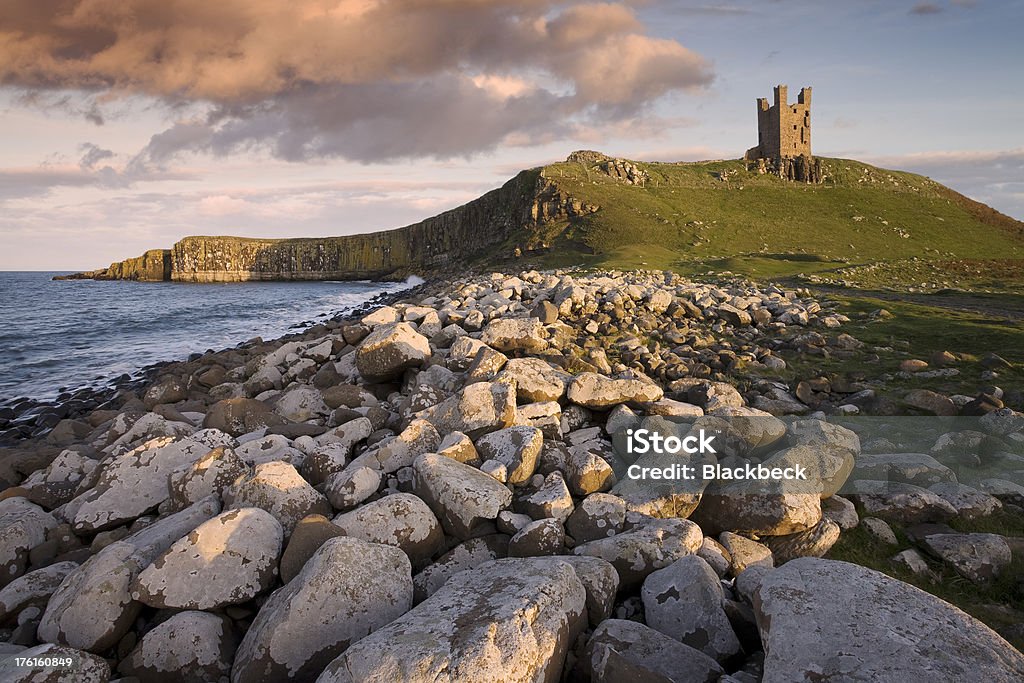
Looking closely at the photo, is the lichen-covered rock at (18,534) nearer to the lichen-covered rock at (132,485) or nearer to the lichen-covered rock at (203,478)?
the lichen-covered rock at (132,485)

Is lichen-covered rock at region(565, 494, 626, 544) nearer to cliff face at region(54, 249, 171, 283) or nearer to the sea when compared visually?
the sea

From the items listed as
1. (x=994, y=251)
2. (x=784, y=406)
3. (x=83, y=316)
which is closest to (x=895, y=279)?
(x=784, y=406)

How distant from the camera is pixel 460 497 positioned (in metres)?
5.87

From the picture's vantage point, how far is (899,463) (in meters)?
7.61

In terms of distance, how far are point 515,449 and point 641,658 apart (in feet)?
10.9

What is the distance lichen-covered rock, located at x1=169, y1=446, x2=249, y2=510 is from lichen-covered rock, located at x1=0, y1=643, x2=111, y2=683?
2.03m

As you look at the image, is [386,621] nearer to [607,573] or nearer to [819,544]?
[607,573]

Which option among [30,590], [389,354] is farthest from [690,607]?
[389,354]

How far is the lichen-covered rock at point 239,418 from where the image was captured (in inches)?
352

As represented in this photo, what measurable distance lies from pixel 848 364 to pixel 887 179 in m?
117

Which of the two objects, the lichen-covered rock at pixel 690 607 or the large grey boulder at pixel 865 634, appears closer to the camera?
the large grey boulder at pixel 865 634

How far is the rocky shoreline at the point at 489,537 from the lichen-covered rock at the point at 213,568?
0.02m

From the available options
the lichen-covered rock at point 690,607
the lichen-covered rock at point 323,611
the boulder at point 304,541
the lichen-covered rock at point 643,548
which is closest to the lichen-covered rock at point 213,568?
the boulder at point 304,541

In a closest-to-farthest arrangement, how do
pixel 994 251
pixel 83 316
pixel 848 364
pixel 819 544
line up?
pixel 819 544 → pixel 848 364 → pixel 83 316 → pixel 994 251
